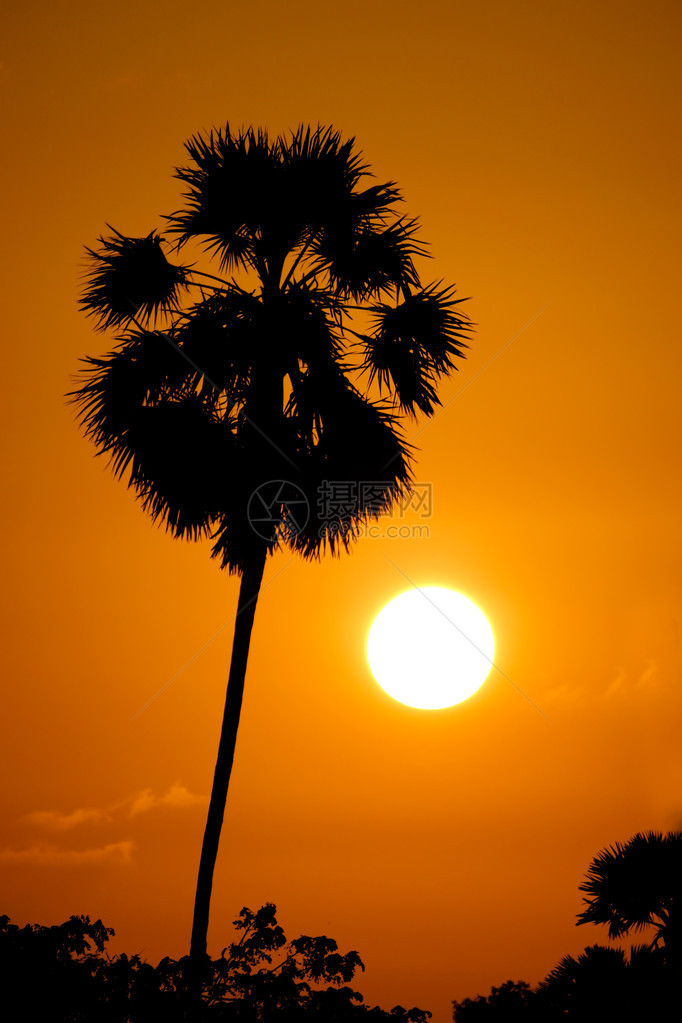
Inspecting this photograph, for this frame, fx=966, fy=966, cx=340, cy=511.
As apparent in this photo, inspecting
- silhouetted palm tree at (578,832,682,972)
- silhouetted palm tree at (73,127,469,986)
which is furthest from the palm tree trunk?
silhouetted palm tree at (578,832,682,972)

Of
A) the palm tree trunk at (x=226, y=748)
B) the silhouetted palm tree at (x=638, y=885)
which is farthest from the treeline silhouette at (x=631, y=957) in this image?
the palm tree trunk at (x=226, y=748)

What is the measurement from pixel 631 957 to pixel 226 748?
20.4ft

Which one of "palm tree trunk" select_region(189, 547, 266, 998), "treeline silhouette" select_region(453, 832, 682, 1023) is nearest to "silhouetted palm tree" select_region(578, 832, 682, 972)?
"treeline silhouette" select_region(453, 832, 682, 1023)

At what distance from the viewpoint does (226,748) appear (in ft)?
40.2

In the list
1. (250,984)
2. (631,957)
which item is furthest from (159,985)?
(631,957)

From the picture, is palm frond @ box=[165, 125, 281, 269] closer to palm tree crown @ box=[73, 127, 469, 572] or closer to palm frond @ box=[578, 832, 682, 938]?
palm tree crown @ box=[73, 127, 469, 572]

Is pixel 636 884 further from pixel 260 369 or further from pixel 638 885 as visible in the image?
pixel 260 369

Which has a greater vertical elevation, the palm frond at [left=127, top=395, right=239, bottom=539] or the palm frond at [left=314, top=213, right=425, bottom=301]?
the palm frond at [left=314, top=213, right=425, bottom=301]

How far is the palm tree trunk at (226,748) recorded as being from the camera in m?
11.7

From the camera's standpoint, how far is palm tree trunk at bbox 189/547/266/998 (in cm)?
1166

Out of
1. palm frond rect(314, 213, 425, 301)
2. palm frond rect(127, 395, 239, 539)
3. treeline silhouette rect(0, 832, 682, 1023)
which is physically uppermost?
palm frond rect(314, 213, 425, 301)

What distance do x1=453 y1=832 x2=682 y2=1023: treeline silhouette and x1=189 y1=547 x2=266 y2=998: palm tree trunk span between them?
199 inches

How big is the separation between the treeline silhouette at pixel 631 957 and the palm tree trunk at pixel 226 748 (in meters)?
5.05

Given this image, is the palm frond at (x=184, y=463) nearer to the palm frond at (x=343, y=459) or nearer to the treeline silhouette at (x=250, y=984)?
the palm frond at (x=343, y=459)
